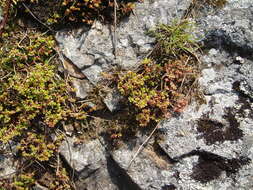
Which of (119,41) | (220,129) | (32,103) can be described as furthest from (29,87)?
(220,129)

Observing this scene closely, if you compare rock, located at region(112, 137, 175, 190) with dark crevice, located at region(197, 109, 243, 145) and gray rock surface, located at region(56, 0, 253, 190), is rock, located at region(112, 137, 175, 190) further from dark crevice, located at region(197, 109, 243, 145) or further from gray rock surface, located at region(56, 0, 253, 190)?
dark crevice, located at region(197, 109, 243, 145)

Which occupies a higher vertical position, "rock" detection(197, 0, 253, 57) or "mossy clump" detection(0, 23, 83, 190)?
"rock" detection(197, 0, 253, 57)

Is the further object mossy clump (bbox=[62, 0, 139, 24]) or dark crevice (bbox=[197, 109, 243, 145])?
mossy clump (bbox=[62, 0, 139, 24])

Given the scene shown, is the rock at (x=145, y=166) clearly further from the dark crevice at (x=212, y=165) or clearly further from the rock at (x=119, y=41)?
the rock at (x=119, y=41)

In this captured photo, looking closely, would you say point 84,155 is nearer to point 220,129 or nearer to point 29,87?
point 29,87

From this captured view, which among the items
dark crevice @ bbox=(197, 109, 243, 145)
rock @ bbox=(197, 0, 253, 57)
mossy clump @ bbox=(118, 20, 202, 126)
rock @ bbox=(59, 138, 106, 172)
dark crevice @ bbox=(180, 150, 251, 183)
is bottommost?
rock @ bbox=(59, 138, 106, 172)

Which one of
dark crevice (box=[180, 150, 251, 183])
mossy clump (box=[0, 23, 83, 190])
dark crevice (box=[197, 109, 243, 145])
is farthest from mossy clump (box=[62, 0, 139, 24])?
dark crevice (box=[180, 150, 251, 183])

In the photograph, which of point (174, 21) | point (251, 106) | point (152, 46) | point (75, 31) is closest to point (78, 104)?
point (75, 31)

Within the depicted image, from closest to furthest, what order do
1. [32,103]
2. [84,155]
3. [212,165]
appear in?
[212,165] → [32,103] → [84,155]
